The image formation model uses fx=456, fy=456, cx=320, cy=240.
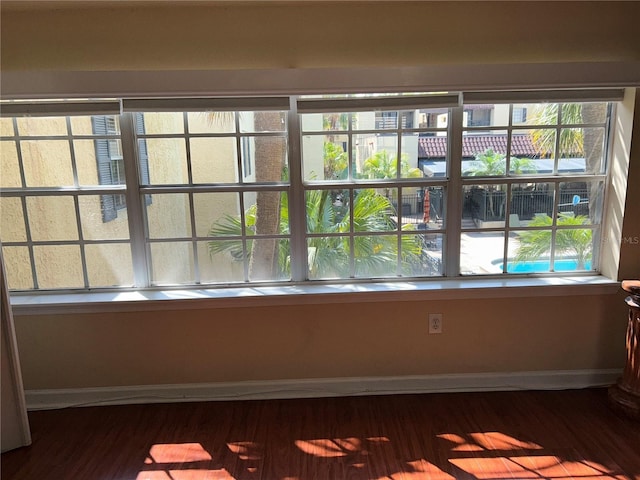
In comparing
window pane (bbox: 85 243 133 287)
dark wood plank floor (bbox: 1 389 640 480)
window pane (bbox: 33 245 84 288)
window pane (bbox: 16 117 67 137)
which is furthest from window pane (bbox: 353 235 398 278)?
window pane (bbox: 16 117 67 137)

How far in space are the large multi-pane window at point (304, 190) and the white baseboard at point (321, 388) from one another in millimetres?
612

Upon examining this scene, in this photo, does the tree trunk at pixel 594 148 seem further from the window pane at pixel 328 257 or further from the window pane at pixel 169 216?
the window pane at pixel 169 216

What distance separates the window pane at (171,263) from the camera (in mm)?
2684

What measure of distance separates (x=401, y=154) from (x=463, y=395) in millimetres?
1464

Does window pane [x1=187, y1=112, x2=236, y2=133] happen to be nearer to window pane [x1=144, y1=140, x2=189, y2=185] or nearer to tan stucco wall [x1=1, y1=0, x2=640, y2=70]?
window pane [x1=144, y1=140, x2=189, y2=185]

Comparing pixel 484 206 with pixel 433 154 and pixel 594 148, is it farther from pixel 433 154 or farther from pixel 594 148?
pixel 594 148

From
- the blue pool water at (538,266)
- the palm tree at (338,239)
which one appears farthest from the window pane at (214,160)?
the blue pool water at (538,266)

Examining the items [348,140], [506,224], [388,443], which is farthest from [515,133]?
[388,443]

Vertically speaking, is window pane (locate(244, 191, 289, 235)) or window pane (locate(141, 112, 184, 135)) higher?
window pane (locate(141, 112, 184, 135))

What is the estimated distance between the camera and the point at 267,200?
264cm

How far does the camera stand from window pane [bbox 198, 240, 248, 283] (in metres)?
2.69

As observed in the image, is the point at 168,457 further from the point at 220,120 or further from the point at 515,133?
the point at 515,133

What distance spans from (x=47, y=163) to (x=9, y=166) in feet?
0.67

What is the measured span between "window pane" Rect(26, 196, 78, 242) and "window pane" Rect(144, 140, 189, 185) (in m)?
0.51
